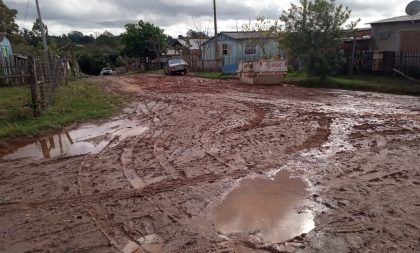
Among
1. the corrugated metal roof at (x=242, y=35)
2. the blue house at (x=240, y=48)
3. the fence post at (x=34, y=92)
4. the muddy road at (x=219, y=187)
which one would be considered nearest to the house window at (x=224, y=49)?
the blue house at (x=240, y=48)

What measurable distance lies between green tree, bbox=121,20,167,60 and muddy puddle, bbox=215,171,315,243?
1862 inches

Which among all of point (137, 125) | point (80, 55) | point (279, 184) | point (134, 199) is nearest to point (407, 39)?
point (137, 125)

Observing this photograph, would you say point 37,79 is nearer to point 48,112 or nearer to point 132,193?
point 48,112

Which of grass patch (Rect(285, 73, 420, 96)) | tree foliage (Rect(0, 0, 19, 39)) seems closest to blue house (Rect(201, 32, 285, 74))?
grass patch (Rect(285, 73, 420, 96))

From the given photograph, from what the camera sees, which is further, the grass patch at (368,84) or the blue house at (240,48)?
the blue house at (240,48)

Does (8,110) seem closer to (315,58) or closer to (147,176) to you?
(147,176)

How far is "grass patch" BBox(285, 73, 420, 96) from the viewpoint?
653 inches

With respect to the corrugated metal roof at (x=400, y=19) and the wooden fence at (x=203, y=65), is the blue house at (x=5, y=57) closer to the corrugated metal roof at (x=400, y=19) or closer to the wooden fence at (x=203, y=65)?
the wooden fence at (x=203, y=65)

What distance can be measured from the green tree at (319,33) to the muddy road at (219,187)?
34.7ft

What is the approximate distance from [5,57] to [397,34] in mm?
21445

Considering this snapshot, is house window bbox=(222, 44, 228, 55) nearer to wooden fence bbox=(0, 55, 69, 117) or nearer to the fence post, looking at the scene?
wooden fence bbox=(0, 55, 69, 117)

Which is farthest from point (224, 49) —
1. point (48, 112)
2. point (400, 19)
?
point (48, 112)

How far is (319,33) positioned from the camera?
2067 cm

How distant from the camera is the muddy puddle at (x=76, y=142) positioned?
7977 millimetres
